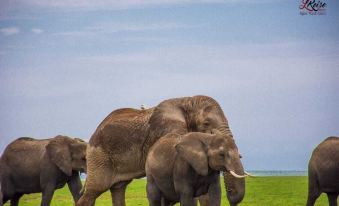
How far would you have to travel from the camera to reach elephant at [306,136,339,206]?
16797 millimetres

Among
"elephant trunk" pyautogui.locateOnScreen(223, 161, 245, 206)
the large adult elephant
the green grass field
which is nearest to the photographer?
"elephant trunk" pyautogui.locateOnScreen(223, 161, 245, 206)

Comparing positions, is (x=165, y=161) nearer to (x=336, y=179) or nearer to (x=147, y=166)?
(x=147, y=166)

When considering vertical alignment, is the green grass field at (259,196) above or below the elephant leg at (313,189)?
below

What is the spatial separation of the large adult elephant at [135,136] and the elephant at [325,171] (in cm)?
320

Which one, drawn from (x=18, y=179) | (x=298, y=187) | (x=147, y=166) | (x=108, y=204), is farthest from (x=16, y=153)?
(x=298, y=187)

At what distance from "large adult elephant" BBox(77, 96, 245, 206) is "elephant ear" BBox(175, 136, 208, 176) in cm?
79

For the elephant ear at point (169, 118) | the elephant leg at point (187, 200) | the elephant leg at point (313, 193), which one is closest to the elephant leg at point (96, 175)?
the elephant ear at point (169, 118)

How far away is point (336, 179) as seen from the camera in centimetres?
1677

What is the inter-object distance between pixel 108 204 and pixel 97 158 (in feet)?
19.5

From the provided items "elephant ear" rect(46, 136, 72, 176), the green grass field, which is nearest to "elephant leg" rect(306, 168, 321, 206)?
the green grass field

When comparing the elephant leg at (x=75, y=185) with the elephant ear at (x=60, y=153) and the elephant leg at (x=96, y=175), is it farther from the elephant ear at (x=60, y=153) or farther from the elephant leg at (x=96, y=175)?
the elephant leg at (x=96, y=175)

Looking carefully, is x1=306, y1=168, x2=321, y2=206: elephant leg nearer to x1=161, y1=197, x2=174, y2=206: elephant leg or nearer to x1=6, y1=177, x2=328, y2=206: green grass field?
x1=6, y1=177, x2=328, y2=206: green grass field

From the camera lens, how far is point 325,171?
16.9 meters

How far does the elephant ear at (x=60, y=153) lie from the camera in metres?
18.5
